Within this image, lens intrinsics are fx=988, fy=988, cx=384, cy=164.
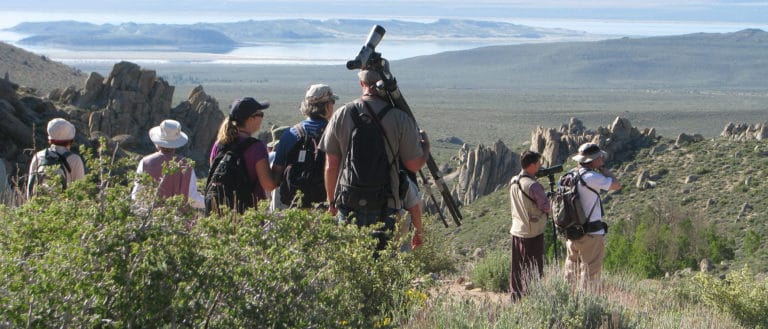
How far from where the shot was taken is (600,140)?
35.0 meters

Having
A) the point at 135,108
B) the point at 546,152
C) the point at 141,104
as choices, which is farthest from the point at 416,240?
the point at 546,152

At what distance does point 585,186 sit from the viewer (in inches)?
307

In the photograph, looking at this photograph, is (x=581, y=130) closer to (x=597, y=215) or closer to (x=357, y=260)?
(x=597, y=215)

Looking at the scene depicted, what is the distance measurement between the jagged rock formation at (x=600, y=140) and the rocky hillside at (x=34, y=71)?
35431 millimetres

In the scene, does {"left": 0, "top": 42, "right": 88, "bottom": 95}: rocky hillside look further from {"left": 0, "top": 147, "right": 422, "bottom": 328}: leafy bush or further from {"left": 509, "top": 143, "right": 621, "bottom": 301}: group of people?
{"left": 0, "top": 147, "right": 422, "bottom": 328}: leafy bush

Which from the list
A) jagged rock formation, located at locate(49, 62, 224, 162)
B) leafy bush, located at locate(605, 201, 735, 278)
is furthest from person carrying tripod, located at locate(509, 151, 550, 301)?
jagged rock formation, located at locate(49, 62, 224, 162)

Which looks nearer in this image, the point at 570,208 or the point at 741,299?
the point at 741,299

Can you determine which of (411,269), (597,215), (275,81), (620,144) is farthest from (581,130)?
(275,81)

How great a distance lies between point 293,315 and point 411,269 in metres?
1.66

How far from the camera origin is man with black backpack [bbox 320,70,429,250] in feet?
20.4

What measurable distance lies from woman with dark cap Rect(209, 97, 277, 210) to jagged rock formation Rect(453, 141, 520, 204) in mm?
34519

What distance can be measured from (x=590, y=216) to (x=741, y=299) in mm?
1301

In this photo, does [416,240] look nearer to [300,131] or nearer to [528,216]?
[300,131]

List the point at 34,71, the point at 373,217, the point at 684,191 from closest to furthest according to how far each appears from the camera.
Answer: the point at 373,217 < the point at 684,191 < the point at 34,71
